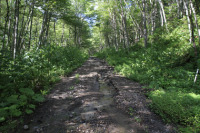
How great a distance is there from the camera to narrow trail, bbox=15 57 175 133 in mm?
3393

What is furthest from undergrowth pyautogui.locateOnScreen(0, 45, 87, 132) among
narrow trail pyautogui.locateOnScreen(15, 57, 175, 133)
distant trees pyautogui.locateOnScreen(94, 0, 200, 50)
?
distant trees pyautogui.locateOnScreen(94, 0, 200, 50)

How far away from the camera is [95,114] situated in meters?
4.09

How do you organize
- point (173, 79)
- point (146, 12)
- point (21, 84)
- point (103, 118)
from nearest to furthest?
point (103, 118), point (21, 84), point (173, 79), point (146, 12)

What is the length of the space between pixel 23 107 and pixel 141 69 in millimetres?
7561

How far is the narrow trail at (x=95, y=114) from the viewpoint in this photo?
3393mm

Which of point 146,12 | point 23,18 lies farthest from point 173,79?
point 146,12

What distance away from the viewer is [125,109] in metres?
4.43

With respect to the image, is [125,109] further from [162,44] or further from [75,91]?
[162,44]

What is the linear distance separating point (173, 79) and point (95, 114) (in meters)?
5.03

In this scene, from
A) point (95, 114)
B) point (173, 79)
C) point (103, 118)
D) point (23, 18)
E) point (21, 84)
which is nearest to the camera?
point (103, 118)

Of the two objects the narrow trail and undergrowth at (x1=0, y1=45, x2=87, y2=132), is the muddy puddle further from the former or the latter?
undergrowth at (x1=0, y1=45, x2=87, y2=132)

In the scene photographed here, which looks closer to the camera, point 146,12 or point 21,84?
point 21,84

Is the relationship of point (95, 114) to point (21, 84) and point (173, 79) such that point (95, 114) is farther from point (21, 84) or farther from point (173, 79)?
point (173, 79)

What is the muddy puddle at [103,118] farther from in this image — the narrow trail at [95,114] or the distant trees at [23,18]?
the distant trees at [23,18]
